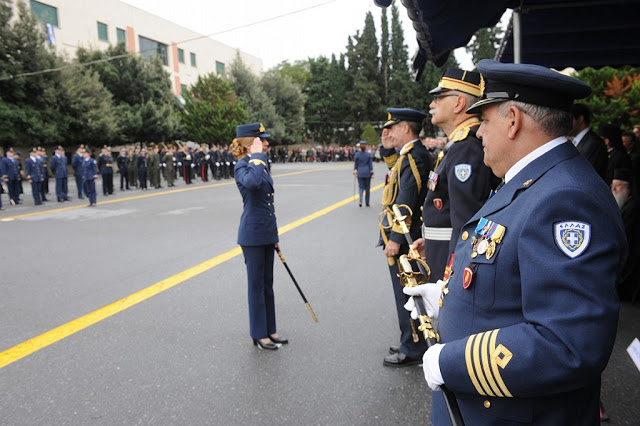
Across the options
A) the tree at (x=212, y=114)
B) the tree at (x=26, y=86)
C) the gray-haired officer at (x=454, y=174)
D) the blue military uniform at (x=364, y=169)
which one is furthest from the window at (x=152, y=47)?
the gray-haired officer at (x=454, y=174)

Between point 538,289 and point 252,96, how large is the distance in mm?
48131

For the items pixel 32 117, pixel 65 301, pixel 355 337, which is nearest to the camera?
pixel 355 337

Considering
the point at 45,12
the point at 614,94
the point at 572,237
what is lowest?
the point at 572,237

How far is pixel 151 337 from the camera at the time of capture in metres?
4.17

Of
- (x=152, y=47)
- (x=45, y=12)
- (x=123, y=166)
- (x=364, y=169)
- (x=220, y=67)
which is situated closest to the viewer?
(x=364, y=169)

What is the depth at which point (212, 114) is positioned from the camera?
127 ft

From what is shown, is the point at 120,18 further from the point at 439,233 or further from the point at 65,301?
the point at 439,233

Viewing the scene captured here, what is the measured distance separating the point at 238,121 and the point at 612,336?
40.5 meters

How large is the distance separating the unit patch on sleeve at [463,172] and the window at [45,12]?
36570mm

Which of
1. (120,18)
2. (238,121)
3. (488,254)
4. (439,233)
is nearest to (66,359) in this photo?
(439,233)

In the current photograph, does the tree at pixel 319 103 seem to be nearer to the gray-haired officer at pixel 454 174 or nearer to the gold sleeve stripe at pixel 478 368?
the gray-haired officer at pixel 454 174

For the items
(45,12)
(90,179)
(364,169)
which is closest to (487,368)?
(364,169)

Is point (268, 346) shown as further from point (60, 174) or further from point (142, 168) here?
point (142, 168)

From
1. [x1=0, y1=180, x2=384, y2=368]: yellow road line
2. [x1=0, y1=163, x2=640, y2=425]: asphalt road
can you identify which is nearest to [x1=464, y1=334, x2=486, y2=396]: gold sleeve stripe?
[x1=0, y1=163, x2=640, y2=425]: asphalt road
